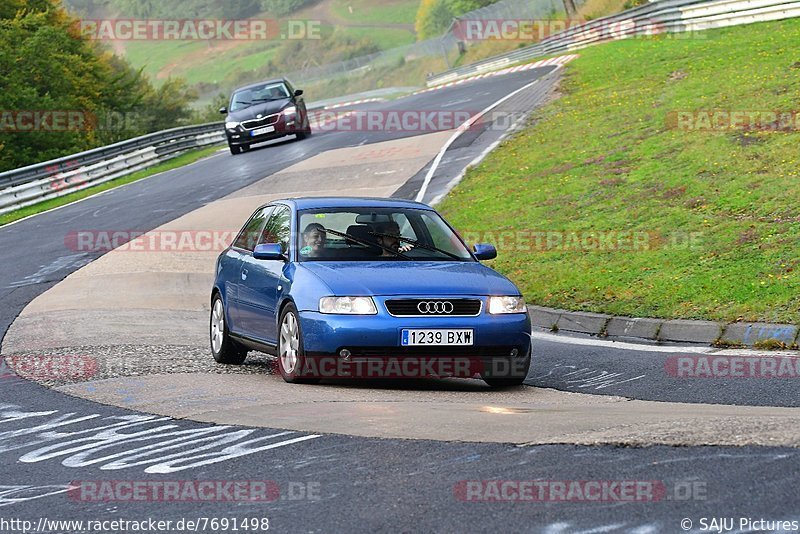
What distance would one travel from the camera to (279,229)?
11133 mm

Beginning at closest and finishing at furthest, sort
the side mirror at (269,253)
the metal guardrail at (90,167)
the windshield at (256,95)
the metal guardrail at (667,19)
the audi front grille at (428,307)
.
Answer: the audi front grille at (428,307)
the side mirror at (269,253)
the metal guardrail at (90,167)
the metal guardrail at (667,19)
the windshield at (256,95)

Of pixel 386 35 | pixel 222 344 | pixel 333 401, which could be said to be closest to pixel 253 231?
pixel 222 344

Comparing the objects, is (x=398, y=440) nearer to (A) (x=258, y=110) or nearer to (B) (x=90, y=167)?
(B) (x=90, y=167)

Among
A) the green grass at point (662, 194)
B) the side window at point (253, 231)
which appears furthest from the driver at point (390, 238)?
the green grass at point (662, 194)

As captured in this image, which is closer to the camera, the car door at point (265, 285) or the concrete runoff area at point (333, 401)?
the concrete runoff area at point (333, 401)

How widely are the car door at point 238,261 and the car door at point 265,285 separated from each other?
0.09 meters

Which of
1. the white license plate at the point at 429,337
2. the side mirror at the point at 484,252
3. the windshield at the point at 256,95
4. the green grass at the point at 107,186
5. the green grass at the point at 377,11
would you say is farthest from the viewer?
the green grass at the point at 377,11

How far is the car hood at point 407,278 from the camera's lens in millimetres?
9445

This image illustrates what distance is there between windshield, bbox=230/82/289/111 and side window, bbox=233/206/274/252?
25483 millimetres

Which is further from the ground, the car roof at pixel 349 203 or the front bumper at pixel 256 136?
the car roof at pixel 349 203

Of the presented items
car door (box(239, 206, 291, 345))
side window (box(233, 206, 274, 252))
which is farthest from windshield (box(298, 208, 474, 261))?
side window (box(233, 206, 274, 252))

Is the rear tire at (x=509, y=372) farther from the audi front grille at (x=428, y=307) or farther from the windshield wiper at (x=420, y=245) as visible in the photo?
the windshield wiper at (x=420, y=245)

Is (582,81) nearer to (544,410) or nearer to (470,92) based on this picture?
(470,92)

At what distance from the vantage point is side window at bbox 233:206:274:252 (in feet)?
38.4
